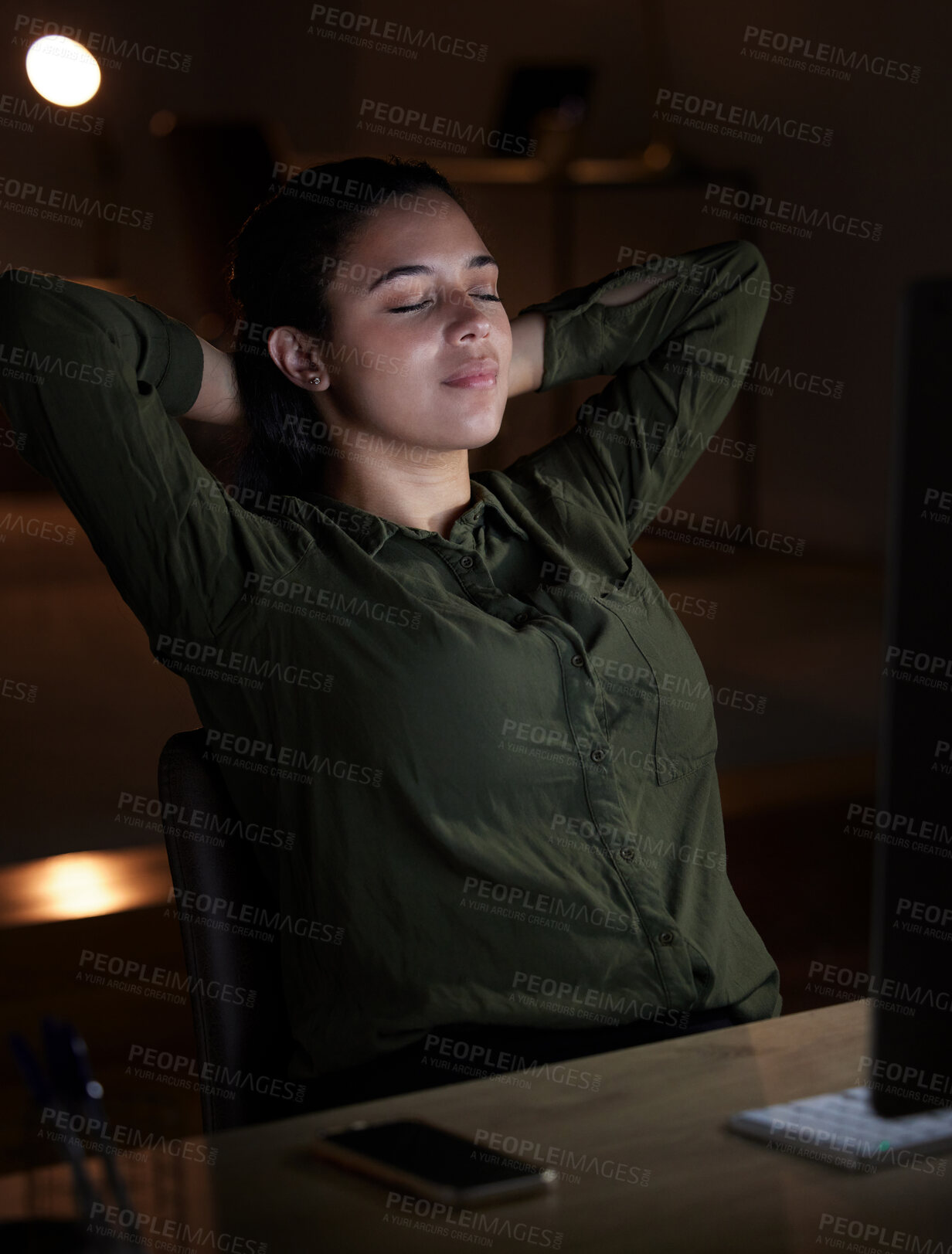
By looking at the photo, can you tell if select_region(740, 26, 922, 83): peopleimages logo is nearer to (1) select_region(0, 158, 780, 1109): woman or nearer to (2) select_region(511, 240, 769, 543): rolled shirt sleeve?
(2) select_region(511, 240, 769, 543): rolled shirt sleeve

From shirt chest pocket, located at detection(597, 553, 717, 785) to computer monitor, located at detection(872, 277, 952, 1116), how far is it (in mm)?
821

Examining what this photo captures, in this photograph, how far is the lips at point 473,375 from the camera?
152cm

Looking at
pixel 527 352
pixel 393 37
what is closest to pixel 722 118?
pixel 393 37

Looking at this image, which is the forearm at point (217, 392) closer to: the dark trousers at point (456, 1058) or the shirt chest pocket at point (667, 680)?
the shirt chest pocket at point (667, 680)

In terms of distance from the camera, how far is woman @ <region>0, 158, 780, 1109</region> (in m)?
1.29

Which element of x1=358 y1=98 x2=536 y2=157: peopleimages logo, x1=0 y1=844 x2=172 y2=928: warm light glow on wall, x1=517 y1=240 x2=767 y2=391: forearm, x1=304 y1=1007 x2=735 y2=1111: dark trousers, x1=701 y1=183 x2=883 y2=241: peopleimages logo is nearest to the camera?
x1=304 y1=1007 x2=735 y2=1111: dark trousers

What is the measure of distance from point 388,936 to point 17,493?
→ 339 cm

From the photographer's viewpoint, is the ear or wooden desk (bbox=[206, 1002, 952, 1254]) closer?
wooden desk (bbox=[206, 1002, 952, 1254])

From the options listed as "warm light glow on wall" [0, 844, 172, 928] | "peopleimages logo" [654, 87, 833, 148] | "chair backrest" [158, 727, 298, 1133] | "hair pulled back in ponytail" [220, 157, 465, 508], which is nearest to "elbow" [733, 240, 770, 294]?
"hair pulled back in ponytail" [220, 157, 465, 508]

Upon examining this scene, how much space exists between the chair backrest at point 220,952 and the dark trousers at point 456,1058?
0.18ft

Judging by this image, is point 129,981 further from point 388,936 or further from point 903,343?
point 903,343

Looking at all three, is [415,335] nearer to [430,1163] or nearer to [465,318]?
[465,318]

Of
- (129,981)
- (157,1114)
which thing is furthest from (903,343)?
(129,981)

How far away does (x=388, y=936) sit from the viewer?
4.23ft
